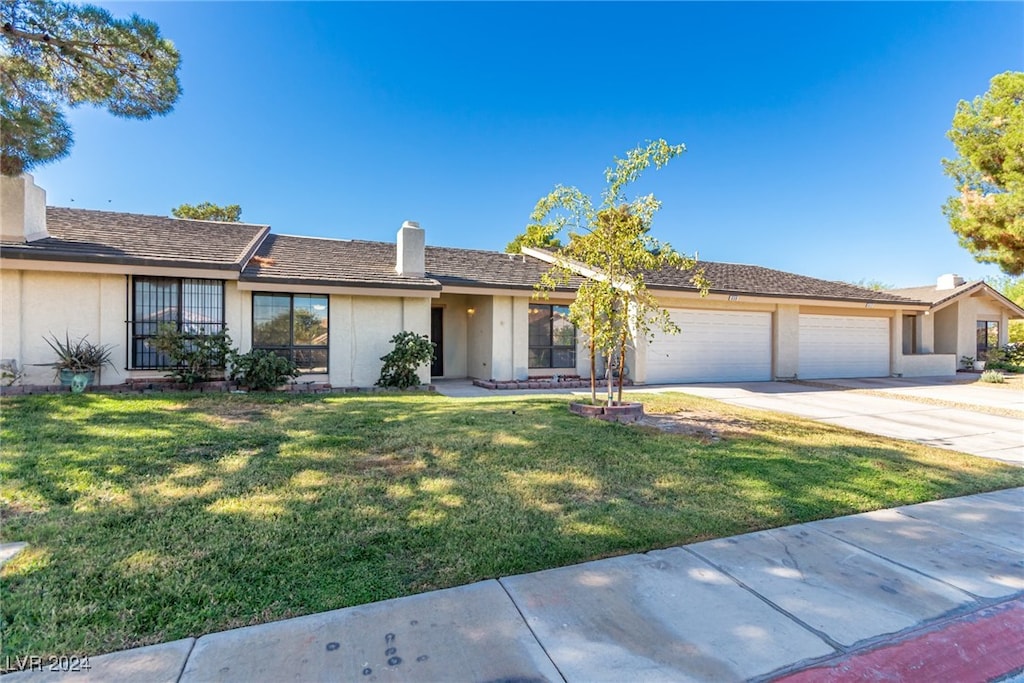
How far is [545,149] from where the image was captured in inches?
701

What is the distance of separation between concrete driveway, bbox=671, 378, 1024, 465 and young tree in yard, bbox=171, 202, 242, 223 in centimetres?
2879

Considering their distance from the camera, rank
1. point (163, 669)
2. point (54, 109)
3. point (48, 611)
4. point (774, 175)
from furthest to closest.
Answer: point (774, 175)
point (54, 109)
point (48, 611)
point (163, 669)

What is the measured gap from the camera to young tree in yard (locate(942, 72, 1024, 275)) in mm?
15125

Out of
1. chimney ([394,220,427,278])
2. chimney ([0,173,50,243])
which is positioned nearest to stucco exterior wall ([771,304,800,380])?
chimney ([394,220,427,278])

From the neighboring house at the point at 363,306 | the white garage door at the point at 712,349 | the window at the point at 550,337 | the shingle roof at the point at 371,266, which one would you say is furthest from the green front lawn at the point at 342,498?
the window at the point at 550,337

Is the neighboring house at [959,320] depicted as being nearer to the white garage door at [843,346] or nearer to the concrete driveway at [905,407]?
the white garage door at [843,346]

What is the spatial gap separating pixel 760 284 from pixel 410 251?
40.2ft

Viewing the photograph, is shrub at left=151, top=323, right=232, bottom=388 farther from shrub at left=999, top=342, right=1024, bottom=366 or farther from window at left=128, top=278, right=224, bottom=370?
shrub at left=999, top=342, right=1024, bottom=366

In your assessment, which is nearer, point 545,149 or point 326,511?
point 326,511

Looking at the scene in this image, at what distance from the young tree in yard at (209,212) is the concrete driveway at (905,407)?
28.8 metres

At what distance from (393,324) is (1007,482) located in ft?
37.6

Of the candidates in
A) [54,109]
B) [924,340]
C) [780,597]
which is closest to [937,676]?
[780,597]

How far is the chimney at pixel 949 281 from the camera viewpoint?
871 inches

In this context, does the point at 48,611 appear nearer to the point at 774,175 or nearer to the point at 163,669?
the point at 163,669
